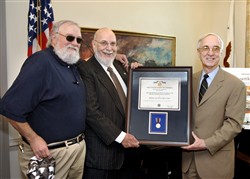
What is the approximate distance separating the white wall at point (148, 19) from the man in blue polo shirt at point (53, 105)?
1168 mm

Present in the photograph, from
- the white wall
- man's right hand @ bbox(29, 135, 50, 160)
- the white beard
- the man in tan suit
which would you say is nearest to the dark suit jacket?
the white beard

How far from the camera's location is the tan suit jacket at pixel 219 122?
216 cm

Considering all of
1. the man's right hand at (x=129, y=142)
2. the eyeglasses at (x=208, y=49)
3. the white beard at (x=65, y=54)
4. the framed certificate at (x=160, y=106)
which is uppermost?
the eyeglasses at (x=208, y=49)

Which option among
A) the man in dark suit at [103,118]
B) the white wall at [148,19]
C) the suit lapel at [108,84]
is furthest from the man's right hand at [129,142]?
the white wall at [148,19]

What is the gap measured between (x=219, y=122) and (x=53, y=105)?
1.29 m

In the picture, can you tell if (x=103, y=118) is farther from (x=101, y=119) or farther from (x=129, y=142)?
(x=129, y=142)

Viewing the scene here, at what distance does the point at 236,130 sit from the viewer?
7.20ft

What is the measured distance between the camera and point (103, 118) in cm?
224

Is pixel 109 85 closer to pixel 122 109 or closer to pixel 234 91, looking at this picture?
pixel 122 109

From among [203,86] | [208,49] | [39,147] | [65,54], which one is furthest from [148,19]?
[39,147]

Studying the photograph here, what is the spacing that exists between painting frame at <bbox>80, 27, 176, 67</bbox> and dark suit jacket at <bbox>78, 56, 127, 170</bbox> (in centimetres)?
Answer: 128

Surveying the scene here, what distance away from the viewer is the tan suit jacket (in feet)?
7.10

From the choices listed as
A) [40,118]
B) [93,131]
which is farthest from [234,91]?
[40,118]

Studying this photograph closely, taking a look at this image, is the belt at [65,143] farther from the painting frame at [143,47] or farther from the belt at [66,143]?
the painting frame at [143,47]
